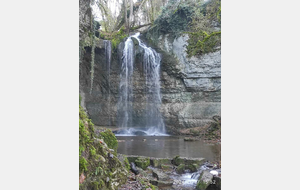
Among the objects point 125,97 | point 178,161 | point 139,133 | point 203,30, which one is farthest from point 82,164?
point 125,97

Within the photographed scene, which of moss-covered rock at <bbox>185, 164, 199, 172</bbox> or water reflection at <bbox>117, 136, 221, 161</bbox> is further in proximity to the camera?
water reflection at <bbox>117, 136, 221, 161</bbox>

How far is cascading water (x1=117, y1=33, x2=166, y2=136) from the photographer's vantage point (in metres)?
18.4

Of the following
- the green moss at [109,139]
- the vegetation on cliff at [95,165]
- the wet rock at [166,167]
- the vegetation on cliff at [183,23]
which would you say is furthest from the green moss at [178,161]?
the vegetation on cliff at [183,23]

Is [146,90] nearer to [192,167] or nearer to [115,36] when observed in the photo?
[115,36]

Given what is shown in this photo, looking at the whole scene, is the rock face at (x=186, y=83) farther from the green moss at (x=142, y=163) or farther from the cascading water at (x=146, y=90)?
the green moss at (x=142, y=163)

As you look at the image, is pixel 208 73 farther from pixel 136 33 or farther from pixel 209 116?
pixel 136 33

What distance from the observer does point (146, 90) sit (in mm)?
19172

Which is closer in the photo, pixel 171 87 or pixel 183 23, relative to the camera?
pixel 183 23

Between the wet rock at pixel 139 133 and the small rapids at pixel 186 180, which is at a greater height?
the small rapids at pixel 186 180

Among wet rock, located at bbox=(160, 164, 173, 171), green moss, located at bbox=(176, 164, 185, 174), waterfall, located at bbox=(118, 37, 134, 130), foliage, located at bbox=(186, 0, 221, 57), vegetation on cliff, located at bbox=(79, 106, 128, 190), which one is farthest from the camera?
waterfall, located at bbox=(118, 37, 134, 130)

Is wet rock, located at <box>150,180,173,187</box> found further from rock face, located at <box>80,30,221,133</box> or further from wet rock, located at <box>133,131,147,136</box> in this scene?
rock face, located at <box>80,30,221,133</box>

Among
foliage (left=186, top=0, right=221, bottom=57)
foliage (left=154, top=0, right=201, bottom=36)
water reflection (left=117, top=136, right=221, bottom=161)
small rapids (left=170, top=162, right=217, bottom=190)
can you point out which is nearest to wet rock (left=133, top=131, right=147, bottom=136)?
water reflection (left=117, top=136, right=221, bottom=161)

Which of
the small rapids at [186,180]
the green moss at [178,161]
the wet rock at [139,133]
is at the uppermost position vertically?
the green moss at [178,161]

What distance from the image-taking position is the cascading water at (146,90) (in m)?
18.4
